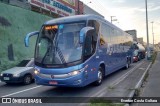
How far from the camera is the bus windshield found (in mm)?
9430

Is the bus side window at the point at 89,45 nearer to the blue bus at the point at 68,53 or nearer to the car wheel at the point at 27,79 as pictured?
the blue bus at the point at 68,53

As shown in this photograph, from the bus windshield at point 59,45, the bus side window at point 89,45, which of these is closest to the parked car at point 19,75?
the bus windshield at point 59,45

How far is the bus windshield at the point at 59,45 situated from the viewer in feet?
30.9

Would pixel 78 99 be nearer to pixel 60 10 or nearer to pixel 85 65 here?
pixel 85 65

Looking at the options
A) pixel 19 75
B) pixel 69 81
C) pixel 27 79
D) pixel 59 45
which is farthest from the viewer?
pixel 27 79

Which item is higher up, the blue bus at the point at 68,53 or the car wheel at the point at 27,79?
the blue bus at the point at 68,53

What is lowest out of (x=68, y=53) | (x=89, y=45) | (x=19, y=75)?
(x=19, y=75)

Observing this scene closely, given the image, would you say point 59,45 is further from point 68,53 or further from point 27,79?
point 27,79

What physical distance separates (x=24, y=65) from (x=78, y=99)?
607 centimetres

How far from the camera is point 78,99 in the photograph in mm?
8812

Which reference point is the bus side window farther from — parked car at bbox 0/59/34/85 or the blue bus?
parked car at bbox 0/59/34/85

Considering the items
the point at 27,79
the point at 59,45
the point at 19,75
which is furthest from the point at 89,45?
the point at 27,79

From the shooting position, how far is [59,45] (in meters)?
9.60

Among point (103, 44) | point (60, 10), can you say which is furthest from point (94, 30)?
point (60, 10)
